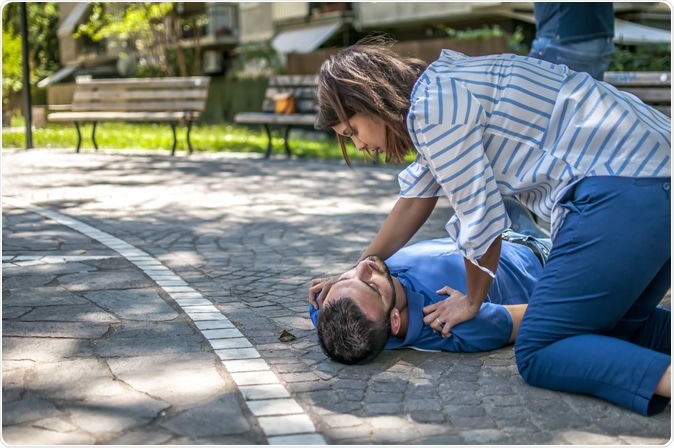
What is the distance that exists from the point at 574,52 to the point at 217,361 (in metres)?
4.20

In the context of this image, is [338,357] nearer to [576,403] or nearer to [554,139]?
[576,403]

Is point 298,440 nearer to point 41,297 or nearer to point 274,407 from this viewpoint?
point 274,407

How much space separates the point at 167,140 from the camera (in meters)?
16.1

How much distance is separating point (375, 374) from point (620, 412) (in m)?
0.94

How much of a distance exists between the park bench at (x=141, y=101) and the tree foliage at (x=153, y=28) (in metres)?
17.1

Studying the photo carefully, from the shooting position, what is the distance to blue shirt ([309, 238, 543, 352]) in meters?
3.88

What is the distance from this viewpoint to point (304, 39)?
1287 inches

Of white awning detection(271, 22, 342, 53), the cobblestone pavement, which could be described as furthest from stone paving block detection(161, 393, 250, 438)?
white awning detection(271, 22, 342, 53)

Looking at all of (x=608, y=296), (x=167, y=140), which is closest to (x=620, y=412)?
(x=608, y=296)

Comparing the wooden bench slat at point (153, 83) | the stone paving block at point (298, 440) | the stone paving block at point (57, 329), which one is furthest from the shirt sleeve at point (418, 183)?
the wooden bench slat at point (153, 83)

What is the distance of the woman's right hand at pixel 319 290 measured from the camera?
12.8 ft

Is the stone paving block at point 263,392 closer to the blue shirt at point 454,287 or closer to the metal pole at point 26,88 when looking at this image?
the blue shirt at point 454,287

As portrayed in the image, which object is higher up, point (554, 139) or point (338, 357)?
point (554, 139)

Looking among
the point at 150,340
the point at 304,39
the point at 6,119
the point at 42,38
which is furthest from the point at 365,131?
the point at 42,38
